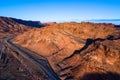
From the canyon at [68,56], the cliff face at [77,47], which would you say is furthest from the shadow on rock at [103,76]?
the cliff face at [77,47]

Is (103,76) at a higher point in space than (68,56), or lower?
higher

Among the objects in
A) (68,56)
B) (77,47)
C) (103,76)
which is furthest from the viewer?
(77,47)

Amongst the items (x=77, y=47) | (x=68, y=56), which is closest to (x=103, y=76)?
(x=68, y=56)

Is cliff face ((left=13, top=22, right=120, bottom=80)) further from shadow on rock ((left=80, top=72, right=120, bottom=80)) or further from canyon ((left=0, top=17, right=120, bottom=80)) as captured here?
shadow on rock ((left=80, top=72, right=120, bottom=80))

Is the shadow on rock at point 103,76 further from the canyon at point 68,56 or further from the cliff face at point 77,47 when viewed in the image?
the cliff face at point 77,47

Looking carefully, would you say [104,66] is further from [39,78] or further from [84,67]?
[39,78]

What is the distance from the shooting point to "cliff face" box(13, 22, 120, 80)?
2361cm

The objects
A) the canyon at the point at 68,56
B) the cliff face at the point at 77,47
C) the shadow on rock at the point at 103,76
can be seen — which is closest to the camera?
the shadow on rock at the point at 103,76

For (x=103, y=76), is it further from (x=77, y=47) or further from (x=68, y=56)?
(x=77, y=47)

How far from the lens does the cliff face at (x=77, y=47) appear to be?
23609 mm

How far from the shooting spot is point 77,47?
109 feet

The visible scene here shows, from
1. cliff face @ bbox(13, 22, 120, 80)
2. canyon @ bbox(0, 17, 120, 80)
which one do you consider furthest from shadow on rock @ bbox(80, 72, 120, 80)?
cliff face @ bbox(13, 22, 120, 80)

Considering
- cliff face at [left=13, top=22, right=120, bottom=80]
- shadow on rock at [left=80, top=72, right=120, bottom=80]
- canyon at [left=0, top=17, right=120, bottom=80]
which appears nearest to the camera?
shadow on rock at [left=80, top=72, right=120, bottom=80]

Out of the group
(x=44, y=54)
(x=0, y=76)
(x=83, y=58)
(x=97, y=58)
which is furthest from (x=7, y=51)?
(x=97, y=58)
